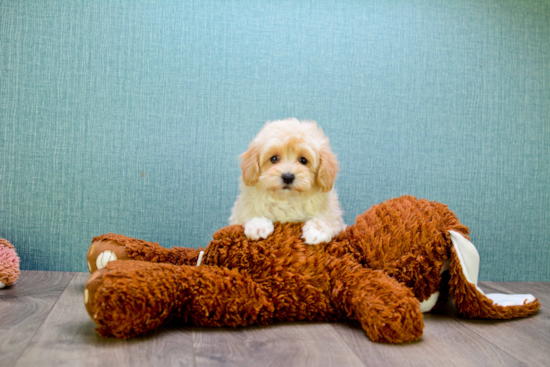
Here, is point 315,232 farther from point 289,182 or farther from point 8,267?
point 8,267

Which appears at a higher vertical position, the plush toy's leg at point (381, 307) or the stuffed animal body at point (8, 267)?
the plush toy's leg at point (381, 307)

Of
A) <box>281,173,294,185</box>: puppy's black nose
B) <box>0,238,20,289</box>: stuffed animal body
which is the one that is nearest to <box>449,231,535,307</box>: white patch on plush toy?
<box>281,173,294,185</box>: puppy's black nose

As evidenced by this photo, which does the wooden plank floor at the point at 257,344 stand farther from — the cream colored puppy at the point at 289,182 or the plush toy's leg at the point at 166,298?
the cream colored puppy at the point at 289,182

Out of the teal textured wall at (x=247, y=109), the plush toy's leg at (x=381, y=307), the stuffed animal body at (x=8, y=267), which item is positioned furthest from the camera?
the teal textured wall at (x=247, y=109)

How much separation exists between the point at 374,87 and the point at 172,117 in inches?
39.4

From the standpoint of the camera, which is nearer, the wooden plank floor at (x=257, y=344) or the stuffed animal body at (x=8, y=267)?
the wooden plank floor at (x=257, y=344)

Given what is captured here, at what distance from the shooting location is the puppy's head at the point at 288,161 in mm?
1470

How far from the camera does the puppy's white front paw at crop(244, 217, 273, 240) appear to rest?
145 centimetres

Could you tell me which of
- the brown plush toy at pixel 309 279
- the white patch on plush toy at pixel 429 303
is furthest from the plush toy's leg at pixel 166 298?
the white patch on plush toy at pixel 429 303

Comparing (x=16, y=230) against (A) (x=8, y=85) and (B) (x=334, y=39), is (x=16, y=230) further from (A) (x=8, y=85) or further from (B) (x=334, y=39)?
(B) (x=334, y=39)

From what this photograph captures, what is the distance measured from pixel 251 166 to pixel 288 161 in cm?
13

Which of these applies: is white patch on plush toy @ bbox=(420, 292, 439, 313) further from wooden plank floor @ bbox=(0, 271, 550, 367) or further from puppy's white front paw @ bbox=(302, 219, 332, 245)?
puppy's white front paw @ bbox=(302, 219, 332, 245)

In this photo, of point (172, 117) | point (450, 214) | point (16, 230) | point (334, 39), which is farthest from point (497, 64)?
point (16, 230)

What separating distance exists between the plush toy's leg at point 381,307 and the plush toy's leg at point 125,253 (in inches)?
26.2
